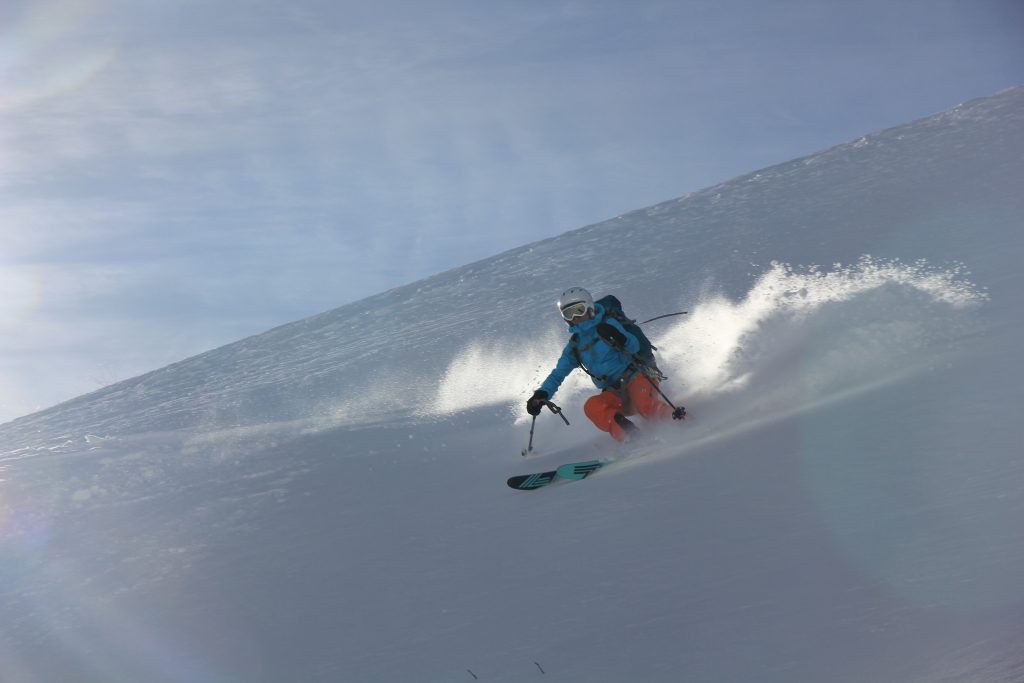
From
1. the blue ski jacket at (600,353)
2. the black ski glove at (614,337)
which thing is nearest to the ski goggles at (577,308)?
the blue ski jacket at (600,353)

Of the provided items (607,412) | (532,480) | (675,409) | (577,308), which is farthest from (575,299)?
(532,480)

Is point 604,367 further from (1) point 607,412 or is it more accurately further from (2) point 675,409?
(2) point 675,409

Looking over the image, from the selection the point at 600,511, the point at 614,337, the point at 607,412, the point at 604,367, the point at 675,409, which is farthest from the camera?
the point at 604,367

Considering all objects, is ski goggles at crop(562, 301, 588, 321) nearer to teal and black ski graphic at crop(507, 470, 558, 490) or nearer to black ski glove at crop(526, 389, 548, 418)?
black ski glove at crop(526, 389, 548, 418)

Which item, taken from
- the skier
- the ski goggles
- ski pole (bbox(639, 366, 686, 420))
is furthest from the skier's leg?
the ski goggles

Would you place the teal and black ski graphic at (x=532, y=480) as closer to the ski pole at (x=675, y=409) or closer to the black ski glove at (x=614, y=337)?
the ski pole at (x=675, y=409)

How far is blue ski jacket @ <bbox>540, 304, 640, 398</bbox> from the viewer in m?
9.92

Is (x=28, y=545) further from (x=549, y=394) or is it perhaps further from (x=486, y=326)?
(x=486, y=326)

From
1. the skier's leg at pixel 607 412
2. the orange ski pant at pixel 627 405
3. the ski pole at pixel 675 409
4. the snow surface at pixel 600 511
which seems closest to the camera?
the snow surface at pixel 600 511

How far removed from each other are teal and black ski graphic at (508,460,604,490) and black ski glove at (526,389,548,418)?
1.44 m

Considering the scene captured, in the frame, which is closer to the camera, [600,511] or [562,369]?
→ [600,511]

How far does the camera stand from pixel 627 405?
980cm

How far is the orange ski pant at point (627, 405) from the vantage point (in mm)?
9391

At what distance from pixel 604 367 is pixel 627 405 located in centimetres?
49
